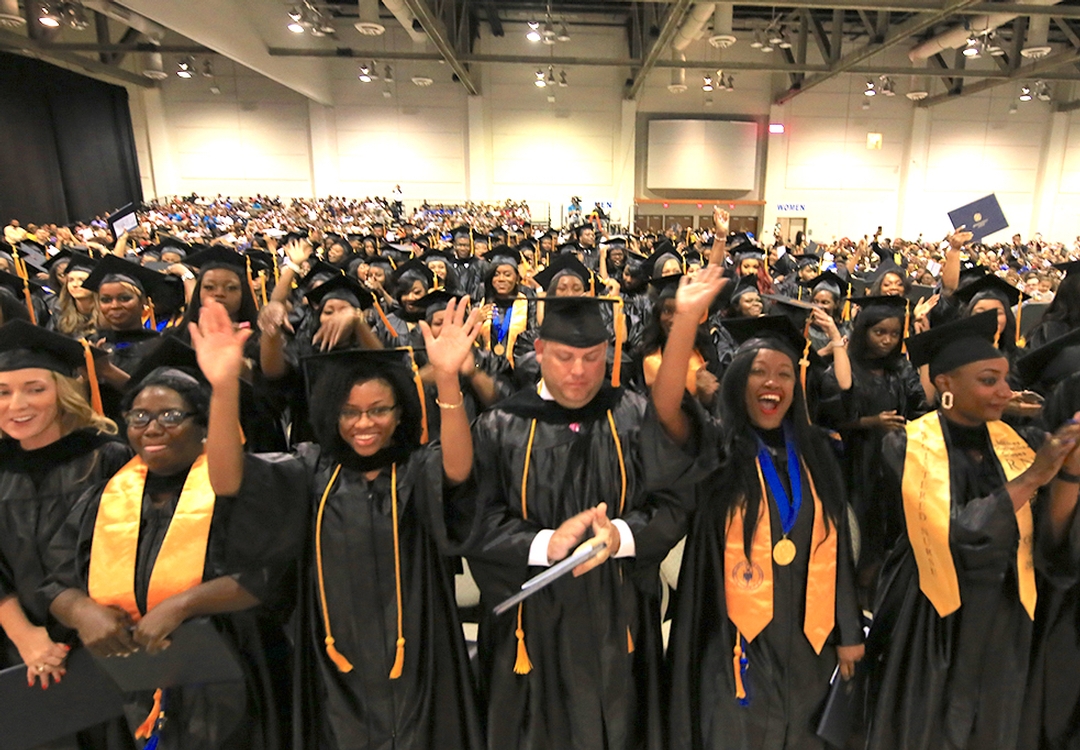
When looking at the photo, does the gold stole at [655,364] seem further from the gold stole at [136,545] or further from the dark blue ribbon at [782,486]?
the gold stole at [136,545]

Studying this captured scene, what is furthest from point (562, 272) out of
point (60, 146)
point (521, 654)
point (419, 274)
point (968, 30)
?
point (60, 146)

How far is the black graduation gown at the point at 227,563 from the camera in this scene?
6.05 ft

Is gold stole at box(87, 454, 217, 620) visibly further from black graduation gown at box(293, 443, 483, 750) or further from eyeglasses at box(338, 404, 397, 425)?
eyeglasses at box(338, 404, 397, 425)

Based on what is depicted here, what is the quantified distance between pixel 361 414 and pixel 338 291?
1.93 m

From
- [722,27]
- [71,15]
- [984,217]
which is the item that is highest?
[722,27]

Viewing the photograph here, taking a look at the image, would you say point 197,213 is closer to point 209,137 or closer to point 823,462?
point 209,137

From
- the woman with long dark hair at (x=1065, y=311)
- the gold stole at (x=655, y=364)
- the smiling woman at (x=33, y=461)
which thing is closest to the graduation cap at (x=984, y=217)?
the woman with long dark hair at (x=1065, y=311)

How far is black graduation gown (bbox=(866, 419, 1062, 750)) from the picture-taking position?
6.47ft

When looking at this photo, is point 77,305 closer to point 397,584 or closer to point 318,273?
point 318,273

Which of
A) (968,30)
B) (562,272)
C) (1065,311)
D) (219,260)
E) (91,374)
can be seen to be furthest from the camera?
(968,30)

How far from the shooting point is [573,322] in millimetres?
1945

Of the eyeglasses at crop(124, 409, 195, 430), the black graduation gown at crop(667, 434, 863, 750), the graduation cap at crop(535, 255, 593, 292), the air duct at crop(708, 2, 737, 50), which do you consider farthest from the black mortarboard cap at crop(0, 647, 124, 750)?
the air duct at crop(708, 2, 737, 50)

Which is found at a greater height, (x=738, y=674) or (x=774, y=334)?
(x=774, y=334)

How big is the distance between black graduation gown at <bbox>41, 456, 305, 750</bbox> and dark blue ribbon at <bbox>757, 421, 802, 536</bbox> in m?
1.46
